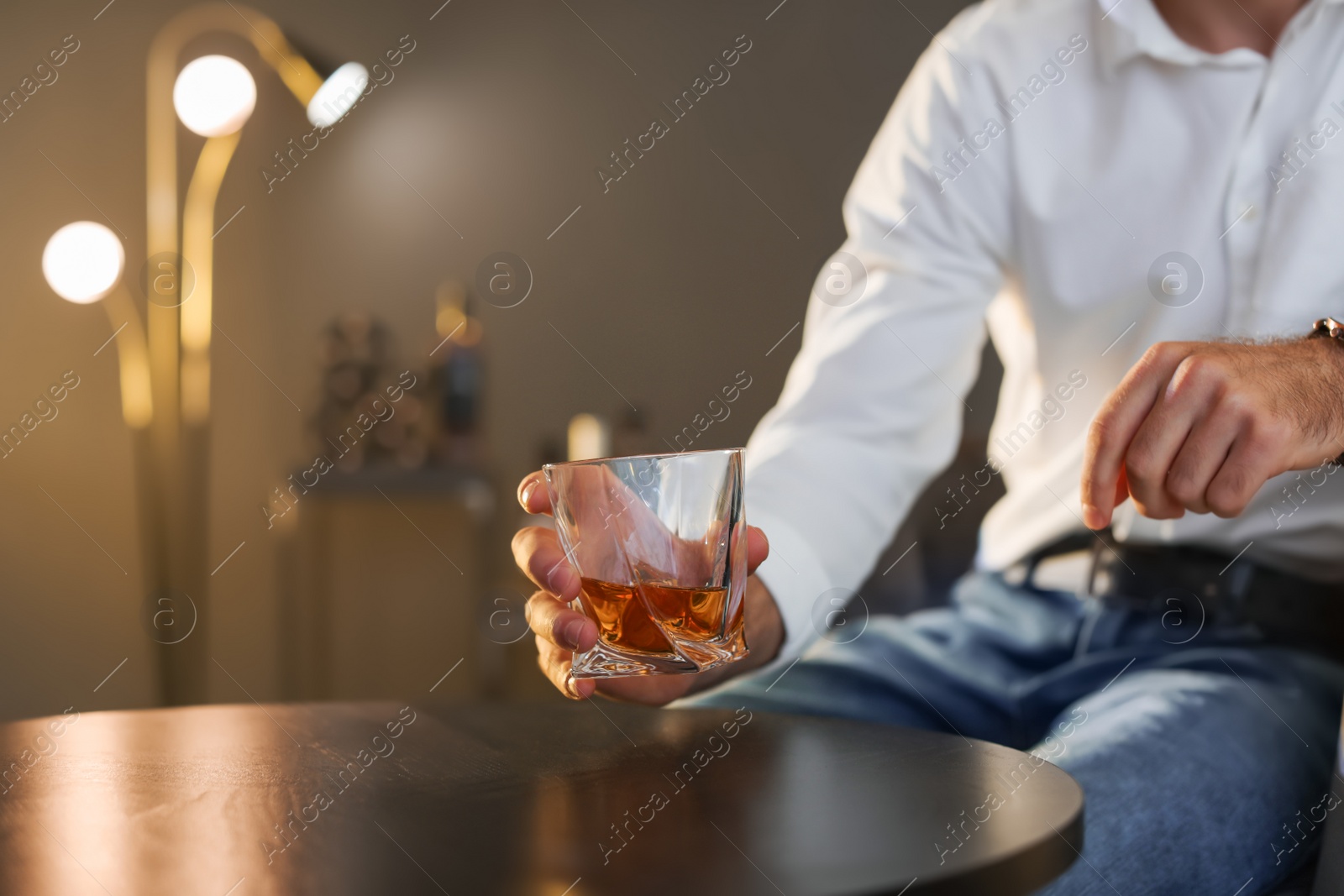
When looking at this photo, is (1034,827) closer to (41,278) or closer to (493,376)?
(493,376)

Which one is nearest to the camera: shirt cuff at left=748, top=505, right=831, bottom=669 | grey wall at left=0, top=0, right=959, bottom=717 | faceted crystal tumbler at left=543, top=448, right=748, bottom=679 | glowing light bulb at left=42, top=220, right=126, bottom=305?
faceted crystal tumbler at left=543, top=448, right=748, bottom=679

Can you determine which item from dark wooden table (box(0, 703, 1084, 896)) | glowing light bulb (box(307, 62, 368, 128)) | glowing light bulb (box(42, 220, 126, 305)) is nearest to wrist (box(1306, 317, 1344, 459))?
dark wooden table (box(0, 703, 1084, 896))

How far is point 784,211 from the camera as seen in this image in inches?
101

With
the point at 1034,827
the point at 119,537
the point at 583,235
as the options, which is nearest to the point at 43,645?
the point at 119,537

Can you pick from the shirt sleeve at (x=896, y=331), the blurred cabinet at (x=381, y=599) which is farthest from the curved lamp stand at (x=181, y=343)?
the shirt sleeve at (x=896, y=331)

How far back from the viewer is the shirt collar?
104 cm

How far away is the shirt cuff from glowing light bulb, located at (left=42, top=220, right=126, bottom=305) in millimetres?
1425

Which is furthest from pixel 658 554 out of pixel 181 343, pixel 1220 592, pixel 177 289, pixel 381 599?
pixel 381 599

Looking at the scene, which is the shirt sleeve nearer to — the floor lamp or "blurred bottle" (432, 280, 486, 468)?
the floor lamp

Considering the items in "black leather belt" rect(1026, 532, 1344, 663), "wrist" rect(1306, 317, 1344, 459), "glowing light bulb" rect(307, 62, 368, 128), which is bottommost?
"black leather belt" rect(1026, 532, 1344, 663)

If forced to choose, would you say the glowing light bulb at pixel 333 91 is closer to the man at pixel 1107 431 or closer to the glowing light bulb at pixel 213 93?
the glowing light bulb at pixel 213 93

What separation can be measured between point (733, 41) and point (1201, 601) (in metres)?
2.01

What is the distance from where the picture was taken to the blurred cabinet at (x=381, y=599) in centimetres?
255

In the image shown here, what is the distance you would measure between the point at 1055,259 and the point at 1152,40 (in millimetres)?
223
